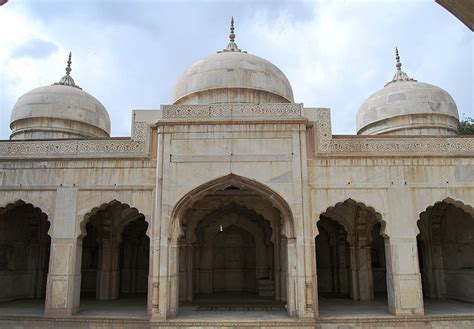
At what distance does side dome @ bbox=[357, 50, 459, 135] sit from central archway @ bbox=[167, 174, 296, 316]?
5640 millimetres

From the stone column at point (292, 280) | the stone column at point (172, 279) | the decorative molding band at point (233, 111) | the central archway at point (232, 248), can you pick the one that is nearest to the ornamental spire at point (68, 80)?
the central archway at point (232, 248)

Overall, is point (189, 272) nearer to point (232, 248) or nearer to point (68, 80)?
point (232, 248)

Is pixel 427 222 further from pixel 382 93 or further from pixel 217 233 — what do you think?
pixel 217 233

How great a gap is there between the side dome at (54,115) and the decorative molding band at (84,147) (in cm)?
425

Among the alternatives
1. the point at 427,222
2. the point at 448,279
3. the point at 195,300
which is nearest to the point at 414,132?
the point at 427,222

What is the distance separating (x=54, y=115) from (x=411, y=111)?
12.5 metres

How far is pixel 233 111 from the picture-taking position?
31.0 ft

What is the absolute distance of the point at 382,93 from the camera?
1477 centimetres

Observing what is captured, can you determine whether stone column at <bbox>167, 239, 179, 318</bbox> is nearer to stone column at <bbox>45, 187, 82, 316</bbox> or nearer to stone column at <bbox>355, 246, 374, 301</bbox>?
stone column at <bbox>45, 187, 82, 316</bbox>

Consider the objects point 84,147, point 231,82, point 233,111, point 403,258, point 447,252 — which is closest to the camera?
point 403,258

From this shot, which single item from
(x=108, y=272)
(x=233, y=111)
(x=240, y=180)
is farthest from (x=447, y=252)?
(x=108, y=272)

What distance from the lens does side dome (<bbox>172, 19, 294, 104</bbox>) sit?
11.4 meters

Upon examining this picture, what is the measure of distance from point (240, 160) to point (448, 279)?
313 inches

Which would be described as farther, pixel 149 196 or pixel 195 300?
pixel 195 300
